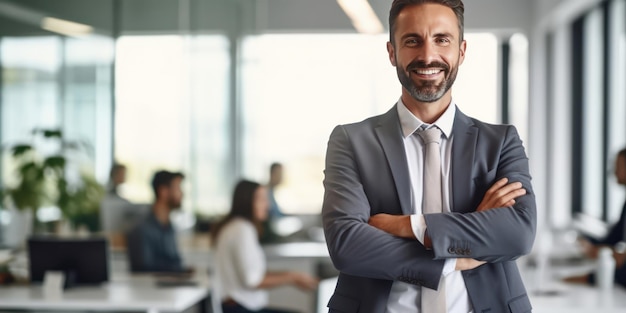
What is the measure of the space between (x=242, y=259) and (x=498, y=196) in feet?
14.2

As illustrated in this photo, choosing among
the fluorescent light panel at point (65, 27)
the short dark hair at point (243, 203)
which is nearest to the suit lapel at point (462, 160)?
the short dark hair at point (243, 203)

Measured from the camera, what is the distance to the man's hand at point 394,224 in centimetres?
184

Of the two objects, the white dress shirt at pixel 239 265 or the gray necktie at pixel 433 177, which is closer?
the gray necktie at pixel 433 177

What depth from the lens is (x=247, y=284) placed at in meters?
6.07

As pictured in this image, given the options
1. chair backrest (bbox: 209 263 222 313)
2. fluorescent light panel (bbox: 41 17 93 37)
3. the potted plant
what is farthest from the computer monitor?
fluorescent light panel (bbox: 41 17 93 37)

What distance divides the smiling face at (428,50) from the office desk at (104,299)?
11.6ft

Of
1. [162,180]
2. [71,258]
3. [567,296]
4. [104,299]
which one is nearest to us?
[567,296]

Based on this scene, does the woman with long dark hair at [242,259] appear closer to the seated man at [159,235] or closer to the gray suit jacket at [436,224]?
the seated man at [159,235]

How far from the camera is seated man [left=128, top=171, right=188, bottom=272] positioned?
23.6ft

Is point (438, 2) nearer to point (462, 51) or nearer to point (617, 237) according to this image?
point (462, 51)

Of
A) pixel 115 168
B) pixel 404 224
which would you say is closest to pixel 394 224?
pixel 404 224

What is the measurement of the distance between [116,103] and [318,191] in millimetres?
6008

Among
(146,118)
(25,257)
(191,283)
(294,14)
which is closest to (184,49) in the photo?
(146,118)

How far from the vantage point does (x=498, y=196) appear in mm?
1848
